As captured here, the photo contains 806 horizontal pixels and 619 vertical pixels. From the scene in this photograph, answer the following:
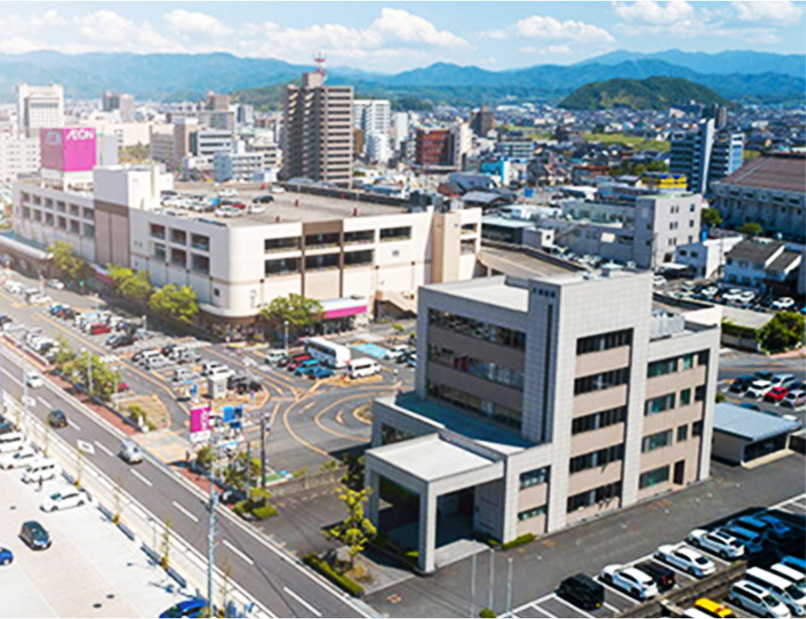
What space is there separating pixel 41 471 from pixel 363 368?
1049 inches

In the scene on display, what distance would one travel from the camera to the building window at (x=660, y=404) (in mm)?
46344

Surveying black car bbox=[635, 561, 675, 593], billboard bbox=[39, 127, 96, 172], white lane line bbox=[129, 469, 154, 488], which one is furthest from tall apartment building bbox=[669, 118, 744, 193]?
white lane line bbox=[129, 469, 154, 488]

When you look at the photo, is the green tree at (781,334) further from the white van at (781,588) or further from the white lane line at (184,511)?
the white lane line at (184,511)

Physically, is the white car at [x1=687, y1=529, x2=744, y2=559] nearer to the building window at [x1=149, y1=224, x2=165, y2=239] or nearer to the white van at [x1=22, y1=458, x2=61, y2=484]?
the white van at [x1=22, y1=458, x2=61, y2=484]

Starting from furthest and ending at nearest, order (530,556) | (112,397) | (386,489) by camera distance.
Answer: (112,397) < (386,489) < (530,556)

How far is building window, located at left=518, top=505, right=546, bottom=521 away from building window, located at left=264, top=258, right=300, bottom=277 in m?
41.5

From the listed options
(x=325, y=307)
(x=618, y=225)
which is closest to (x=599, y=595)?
(x=325, y=307)

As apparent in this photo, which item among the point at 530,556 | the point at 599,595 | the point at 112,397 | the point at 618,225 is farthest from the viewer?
the point at 618,225

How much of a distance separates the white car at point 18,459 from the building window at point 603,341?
30.0 m

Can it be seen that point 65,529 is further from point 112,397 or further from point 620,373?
point 620,373

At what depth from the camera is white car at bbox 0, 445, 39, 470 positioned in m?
49.3

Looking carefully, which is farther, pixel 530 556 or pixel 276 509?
pixel 276 509

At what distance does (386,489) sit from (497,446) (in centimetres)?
587

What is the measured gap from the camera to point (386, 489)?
43906mm
